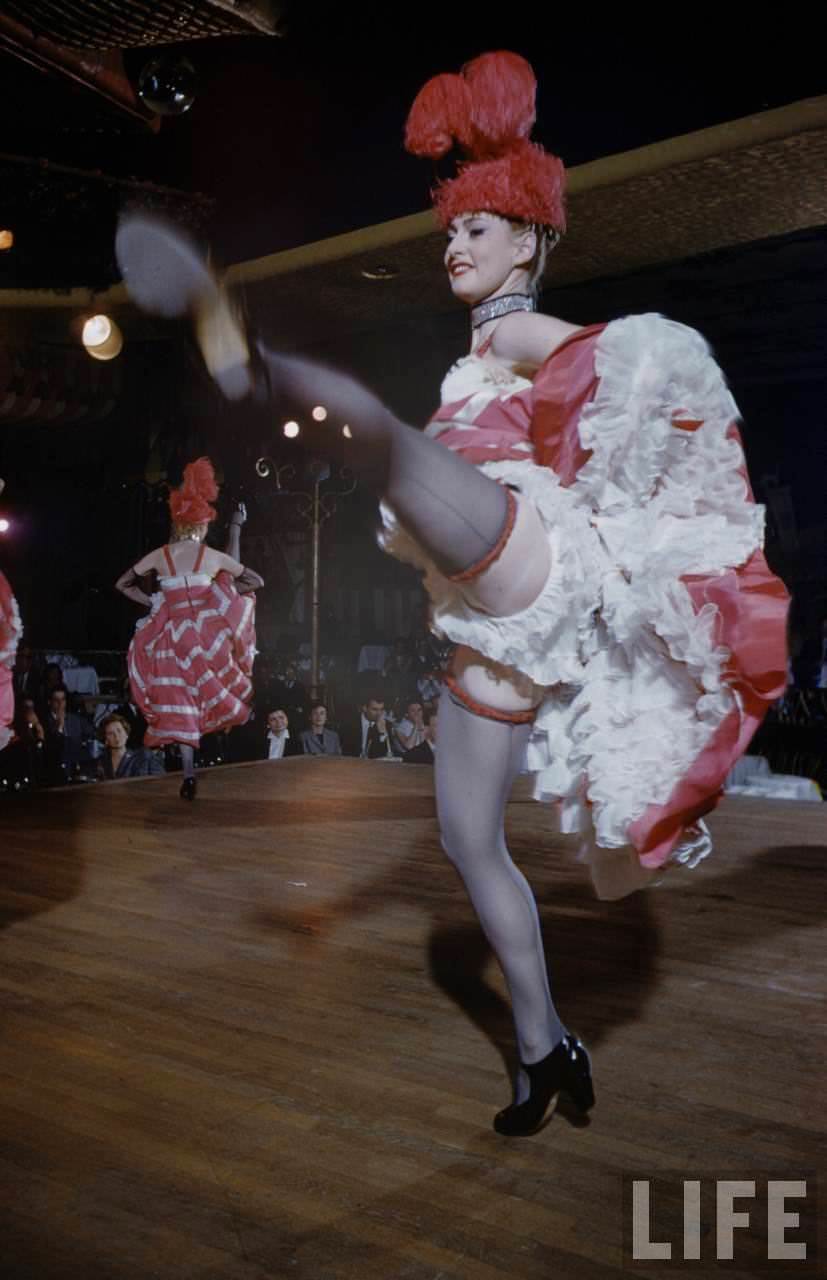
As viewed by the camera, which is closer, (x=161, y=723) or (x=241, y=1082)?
(x=241, y=1082)

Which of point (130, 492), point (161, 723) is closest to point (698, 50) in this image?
point (161, 723)

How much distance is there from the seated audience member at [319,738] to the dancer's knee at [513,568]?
204 inches

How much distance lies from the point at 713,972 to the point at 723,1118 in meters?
0.76

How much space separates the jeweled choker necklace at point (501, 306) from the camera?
1.73 metres

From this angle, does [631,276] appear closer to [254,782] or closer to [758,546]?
[254,782]

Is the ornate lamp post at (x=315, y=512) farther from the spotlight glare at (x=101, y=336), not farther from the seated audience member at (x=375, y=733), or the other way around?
the spotlight glare at (x=101, y=336)

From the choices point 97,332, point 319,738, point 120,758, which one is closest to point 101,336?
point 97,332

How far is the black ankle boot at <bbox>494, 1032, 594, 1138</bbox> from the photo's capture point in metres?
1.60

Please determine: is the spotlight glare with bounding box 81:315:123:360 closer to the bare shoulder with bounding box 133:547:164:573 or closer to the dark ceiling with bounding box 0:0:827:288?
the dark ceiling with bounding box 0:0:827:288

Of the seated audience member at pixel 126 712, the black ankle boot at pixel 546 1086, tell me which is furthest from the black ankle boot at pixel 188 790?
the black ankle boot at pixel 546 1086

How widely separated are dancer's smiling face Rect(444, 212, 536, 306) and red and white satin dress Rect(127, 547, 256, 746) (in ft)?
11.3

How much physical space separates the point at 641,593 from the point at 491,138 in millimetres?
790

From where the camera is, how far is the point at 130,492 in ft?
39.6

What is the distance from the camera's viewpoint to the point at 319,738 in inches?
260
